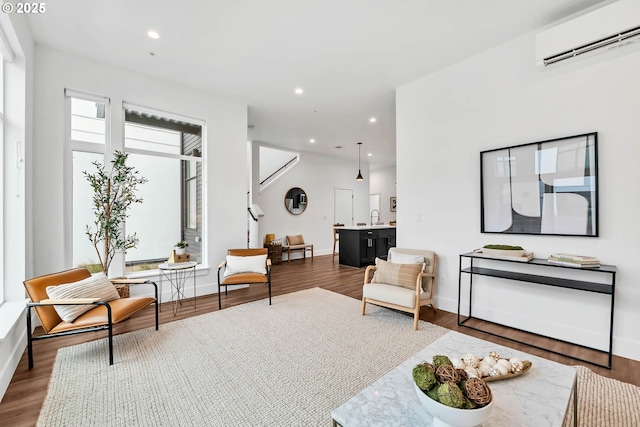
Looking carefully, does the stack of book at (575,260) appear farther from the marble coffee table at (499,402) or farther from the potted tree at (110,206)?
the potted tree at (110,206)

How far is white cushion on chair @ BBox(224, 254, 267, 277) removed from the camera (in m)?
4.11

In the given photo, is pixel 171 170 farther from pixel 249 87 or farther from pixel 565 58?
pixel 565 58

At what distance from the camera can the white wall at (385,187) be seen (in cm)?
1166

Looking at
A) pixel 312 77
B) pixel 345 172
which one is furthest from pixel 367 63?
pixel 345 172

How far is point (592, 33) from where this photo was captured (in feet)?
8.20

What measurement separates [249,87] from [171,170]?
1856mm

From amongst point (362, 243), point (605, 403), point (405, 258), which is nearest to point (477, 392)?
point (605, 403)

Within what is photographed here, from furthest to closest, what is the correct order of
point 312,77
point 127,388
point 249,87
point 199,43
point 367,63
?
point 249,87
point 312,77
point 367,63
point 199,43
point 127,388

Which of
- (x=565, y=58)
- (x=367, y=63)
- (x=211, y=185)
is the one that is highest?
(x=367, y=63)

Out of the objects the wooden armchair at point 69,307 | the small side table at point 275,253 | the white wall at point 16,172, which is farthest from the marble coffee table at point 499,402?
the small side table at point 275,253

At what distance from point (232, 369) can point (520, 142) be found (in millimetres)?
3818

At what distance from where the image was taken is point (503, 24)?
296 centimetres

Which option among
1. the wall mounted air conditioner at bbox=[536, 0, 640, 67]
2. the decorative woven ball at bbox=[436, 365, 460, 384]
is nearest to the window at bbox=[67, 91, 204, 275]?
the decorative woven ball at bbox=[436, 365, 460, 384]

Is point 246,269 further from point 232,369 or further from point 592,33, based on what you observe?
point 592,33
